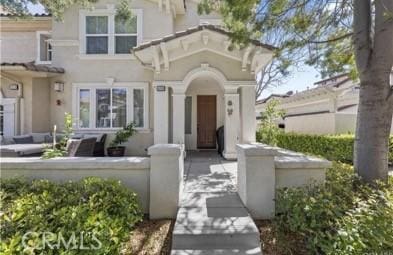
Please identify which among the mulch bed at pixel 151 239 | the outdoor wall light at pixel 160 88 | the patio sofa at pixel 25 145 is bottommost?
the mulch bed at pixel 151 239

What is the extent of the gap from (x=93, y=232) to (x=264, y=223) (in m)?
3.24

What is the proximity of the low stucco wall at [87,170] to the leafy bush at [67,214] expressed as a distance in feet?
0.98

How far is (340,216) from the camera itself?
14.3 ft

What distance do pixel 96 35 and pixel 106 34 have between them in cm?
49

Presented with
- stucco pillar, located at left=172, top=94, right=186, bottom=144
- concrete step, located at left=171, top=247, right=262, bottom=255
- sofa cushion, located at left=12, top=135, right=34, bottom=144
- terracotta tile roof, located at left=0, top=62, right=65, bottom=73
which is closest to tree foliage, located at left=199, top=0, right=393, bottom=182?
concrete step, located at left=171, top=247, right=262, bottom=255

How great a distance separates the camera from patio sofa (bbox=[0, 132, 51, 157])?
28.7 feet

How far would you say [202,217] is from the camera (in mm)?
5055

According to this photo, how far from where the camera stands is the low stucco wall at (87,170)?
18.8 ft

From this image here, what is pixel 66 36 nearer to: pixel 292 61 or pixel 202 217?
pixel 292 61

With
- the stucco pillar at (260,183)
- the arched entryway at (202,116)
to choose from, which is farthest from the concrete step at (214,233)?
the arched entryway at (202,116)

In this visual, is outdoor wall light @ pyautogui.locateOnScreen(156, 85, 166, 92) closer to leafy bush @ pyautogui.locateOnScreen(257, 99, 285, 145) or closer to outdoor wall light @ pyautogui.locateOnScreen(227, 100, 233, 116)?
outdoor wall light @ pyautogui.locateOnScreen(227, 100, 233, 116)

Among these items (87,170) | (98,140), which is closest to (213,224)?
(87,170)

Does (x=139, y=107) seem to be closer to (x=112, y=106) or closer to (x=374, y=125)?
(x=112, y=106)

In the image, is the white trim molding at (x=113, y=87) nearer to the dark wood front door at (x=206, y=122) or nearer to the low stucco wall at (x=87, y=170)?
the dark wood front door at (x=206, y=122)
